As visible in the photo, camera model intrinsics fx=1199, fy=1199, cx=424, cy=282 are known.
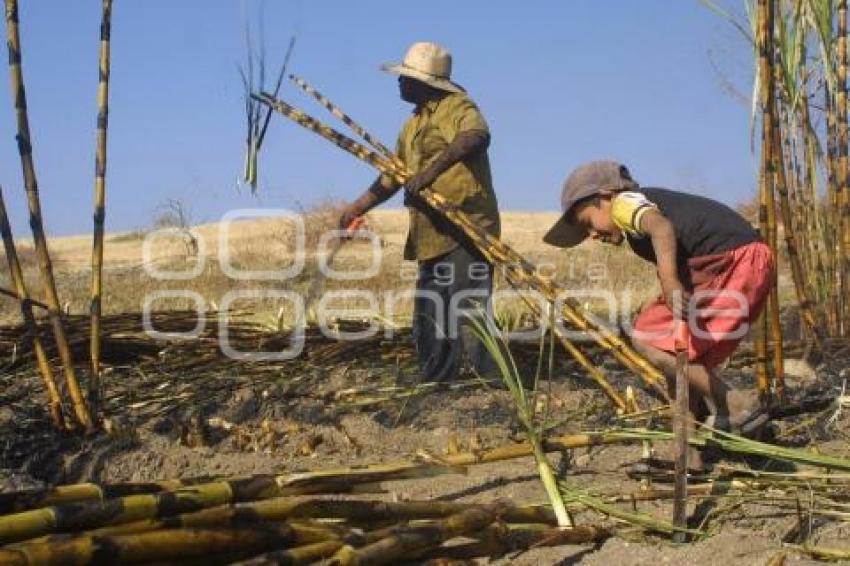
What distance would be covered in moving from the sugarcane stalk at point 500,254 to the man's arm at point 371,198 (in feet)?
0.67

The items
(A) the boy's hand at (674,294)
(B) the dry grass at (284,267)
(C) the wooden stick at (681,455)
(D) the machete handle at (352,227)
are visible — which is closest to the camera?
(C) the wooden stick at (681,455)

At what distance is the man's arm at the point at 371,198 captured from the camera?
528 centimetres

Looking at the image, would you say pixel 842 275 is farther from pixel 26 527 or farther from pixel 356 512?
pixel 26 527

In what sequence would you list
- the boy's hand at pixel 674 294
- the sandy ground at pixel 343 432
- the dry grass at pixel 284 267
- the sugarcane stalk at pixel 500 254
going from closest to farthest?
the sandy ground at pixel 343 432, the boy's hand at pixel 674 294, the sugarcane stalk at pixel 500 254, the dry grass at pixel 284 267

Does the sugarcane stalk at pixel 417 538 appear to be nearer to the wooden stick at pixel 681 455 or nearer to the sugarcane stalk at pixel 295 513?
the sugarcane stalk at pixel 295 513

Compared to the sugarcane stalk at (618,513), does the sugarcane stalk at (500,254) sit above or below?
above

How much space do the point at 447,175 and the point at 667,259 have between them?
6.30ft

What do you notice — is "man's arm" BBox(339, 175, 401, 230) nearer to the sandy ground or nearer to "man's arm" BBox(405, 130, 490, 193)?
"man's arm" BBox(405, 130, 490, 193)

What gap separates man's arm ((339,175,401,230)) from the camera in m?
5.28

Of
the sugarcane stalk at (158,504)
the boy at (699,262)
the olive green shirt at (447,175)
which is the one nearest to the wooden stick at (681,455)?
the sugarcane stalk at (158,504)

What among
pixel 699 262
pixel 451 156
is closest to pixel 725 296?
pixel 699 262

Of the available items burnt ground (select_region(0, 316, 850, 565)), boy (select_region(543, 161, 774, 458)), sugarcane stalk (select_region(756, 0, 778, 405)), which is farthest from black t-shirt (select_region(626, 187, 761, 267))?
burnt ground (select_region(0, 316, 850, 565))

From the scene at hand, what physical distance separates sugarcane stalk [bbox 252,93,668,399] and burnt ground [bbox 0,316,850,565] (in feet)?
0.76

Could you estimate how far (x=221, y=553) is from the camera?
208 cm
